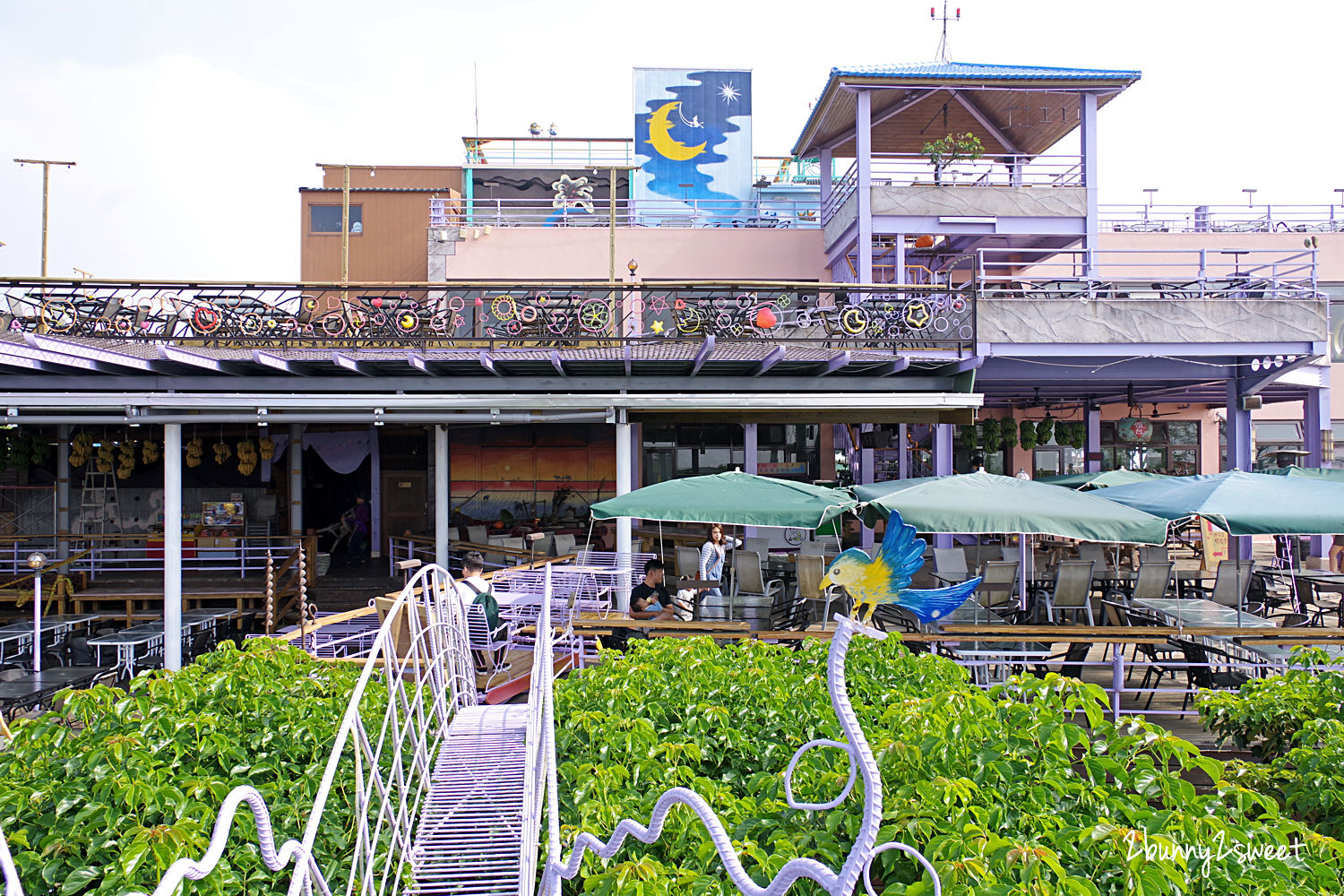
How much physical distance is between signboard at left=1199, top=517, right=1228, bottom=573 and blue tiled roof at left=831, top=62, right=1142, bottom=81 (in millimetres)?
8023

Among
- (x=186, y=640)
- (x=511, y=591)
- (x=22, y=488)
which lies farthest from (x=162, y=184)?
(x=511, y=591)

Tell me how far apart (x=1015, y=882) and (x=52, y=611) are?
15.1 metres

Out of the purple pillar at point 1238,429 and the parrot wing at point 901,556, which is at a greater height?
the purple pillar at point 1238,429

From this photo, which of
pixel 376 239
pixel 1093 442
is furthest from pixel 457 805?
pixel 376 239

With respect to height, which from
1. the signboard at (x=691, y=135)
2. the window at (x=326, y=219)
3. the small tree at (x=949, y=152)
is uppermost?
the signboard at (x=691, y=135)

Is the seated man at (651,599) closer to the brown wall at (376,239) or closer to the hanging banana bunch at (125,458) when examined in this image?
the hanging banana bunch at (125,458)

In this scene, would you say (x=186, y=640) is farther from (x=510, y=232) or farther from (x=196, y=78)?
(x=196, y=78)

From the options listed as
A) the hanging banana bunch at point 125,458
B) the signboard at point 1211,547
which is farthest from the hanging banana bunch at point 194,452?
the signboard at point 1211,547

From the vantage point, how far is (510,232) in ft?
62.8

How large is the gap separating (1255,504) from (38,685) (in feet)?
37.3

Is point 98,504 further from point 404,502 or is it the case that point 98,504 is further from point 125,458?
point 404,502

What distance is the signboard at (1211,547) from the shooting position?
14.0 metres

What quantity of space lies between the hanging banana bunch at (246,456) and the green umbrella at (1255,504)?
13611mm

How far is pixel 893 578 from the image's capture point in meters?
5.65
